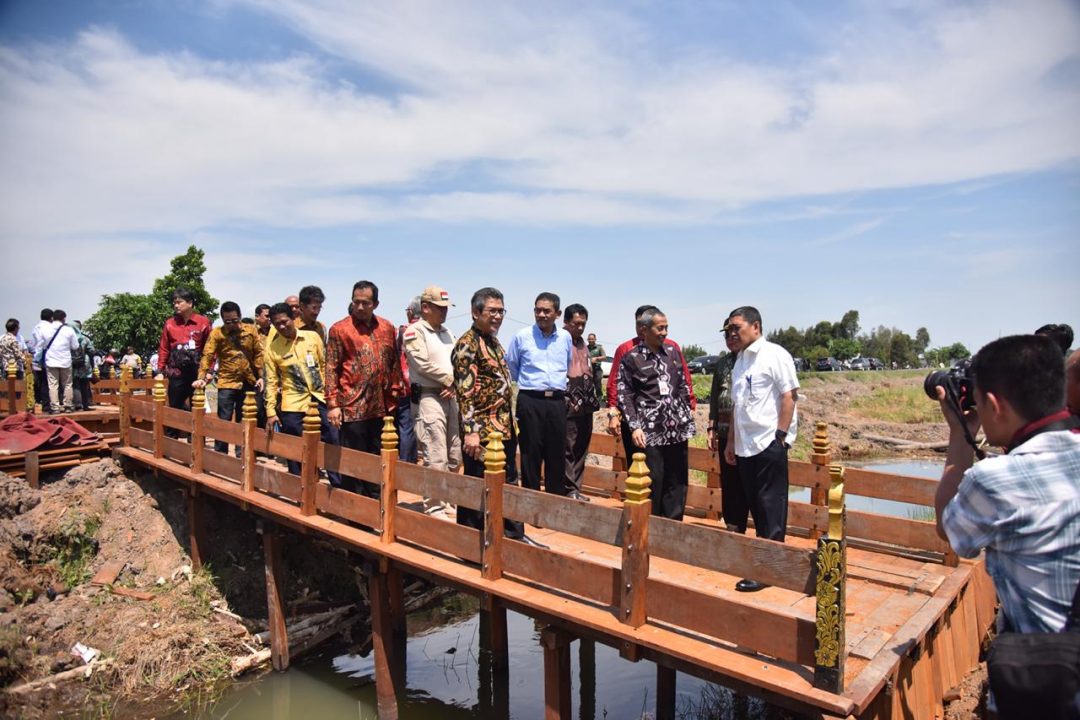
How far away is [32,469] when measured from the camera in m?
9.54

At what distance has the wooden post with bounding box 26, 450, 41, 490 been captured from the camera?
9.52 metres

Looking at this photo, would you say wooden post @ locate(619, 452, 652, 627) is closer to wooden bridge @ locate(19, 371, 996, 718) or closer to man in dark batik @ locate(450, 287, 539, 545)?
wooden bridge @ locate(19, 371, 996, 718)

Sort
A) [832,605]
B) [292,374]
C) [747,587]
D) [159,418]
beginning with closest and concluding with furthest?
1. [832,605]
2. [747,587]
3. [292,374]
4. [159,418]

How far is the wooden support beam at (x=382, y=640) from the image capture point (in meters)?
6.84

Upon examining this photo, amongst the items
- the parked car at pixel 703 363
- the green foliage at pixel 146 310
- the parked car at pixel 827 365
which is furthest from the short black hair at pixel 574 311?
the parked car at pixel 827 365

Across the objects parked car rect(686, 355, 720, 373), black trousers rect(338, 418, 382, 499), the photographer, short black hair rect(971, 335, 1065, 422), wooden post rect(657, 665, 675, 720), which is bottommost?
wooden post rect(657, 665, 675, 720)

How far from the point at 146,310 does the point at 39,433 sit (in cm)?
2255

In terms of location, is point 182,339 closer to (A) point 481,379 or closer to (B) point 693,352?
(A) point 481,379

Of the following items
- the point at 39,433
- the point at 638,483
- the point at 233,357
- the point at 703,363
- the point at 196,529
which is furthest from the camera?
the point at 703,363

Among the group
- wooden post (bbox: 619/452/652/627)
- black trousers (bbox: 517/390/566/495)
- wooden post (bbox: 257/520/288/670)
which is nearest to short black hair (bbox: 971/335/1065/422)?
wooden post (bbox: 619/452/652/627)

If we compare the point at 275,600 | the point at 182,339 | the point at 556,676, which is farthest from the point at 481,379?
the point at 182,339

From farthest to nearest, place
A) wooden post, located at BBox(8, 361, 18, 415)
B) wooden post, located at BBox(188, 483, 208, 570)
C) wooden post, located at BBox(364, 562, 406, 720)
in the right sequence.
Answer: wooden post, located at BBox(8, 361, 18, 415), wooden post, located at BBox(188, 483, 208, 570), wooden post, located at BBox(364, 562, 406, 720)

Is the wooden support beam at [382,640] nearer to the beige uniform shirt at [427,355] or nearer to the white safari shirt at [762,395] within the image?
the beige uniform shirt at [427,355]

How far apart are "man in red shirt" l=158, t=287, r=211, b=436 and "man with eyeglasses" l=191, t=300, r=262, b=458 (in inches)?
16.6
